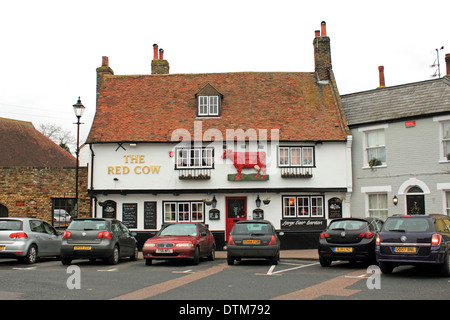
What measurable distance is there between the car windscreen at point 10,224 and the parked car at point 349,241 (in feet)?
31.9

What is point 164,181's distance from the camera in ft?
72.1

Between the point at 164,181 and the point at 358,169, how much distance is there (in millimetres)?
9050

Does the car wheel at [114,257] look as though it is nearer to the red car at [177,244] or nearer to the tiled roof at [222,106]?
the red car at [177,244]

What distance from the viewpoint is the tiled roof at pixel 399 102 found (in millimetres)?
20422

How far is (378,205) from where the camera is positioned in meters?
21.6

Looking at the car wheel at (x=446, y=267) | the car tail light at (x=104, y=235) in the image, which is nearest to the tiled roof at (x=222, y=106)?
the car tail light at (x=104, y=235)

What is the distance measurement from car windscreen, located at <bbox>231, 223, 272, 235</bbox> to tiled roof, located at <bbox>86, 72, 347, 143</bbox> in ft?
23.5

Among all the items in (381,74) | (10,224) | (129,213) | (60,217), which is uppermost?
(381,74)

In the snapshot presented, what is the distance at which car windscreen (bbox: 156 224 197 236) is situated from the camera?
52.3 feet

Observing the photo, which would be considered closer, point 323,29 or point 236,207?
point 236,207

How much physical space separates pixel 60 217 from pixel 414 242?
1792cm

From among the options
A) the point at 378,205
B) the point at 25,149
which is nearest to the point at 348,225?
the point at 378,205

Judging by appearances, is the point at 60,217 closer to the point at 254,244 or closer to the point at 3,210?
the point at 3,210

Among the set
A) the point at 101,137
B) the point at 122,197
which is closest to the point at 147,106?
the point at 101,137
